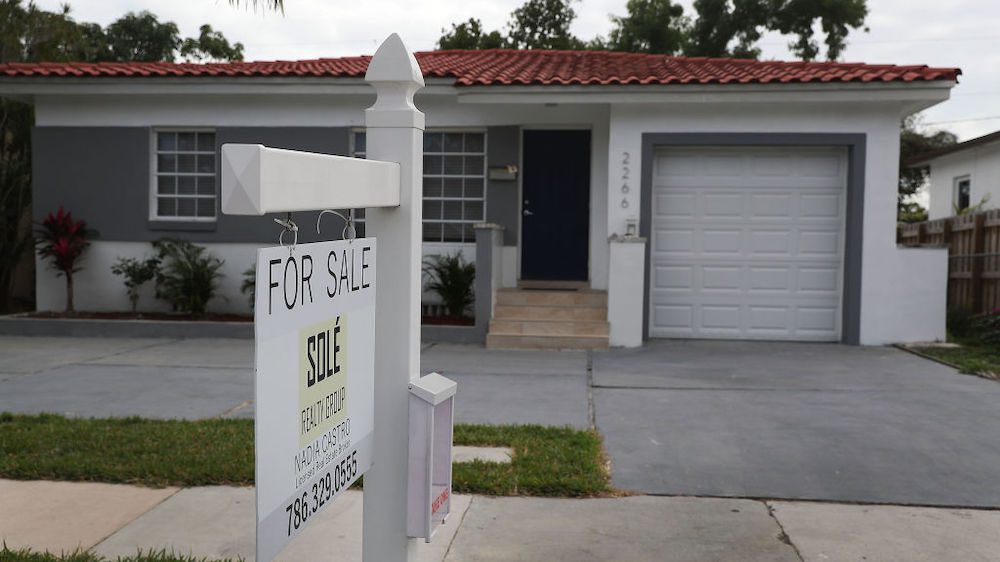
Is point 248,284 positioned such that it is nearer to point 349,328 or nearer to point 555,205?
point 555,205

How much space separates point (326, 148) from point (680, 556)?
10014 millimetres

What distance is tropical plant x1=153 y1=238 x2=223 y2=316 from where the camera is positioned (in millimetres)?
12719

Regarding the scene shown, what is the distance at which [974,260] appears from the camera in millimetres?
14000

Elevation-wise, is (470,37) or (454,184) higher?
(470,37)

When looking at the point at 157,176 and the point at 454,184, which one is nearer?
the point at 454,184

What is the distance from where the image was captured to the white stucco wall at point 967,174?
16.9 metres

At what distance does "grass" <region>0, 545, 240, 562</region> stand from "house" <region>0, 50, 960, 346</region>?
7.12 meters

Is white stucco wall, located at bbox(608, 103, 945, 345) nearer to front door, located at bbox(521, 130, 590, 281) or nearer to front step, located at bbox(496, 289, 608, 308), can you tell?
front step, located at bbox(496, 289, 608, 308)

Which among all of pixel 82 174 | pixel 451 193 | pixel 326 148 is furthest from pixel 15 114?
pixel 451 193

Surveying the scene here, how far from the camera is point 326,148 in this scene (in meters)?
13.0

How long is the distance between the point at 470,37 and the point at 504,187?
18377 mm

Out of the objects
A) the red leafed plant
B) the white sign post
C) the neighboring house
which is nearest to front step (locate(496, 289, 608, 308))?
the red leafed plant

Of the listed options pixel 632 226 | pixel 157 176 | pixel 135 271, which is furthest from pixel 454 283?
pixel 157 176

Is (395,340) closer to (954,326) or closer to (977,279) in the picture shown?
(954,326)
